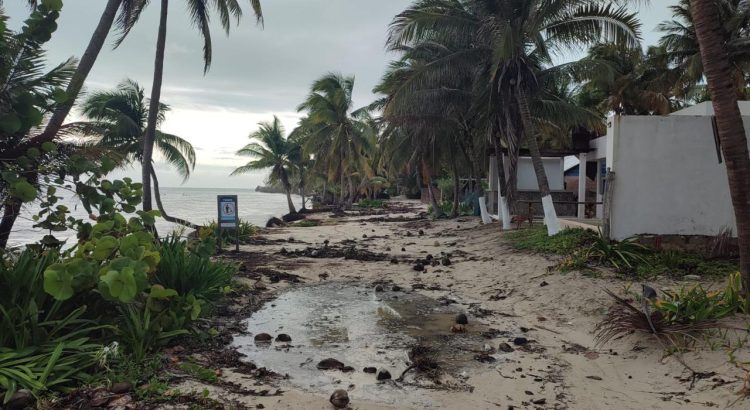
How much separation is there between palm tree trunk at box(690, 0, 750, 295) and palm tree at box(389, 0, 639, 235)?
544cm

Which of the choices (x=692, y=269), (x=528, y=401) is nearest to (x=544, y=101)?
(x=692, y=269)

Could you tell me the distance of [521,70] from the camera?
13.0 m

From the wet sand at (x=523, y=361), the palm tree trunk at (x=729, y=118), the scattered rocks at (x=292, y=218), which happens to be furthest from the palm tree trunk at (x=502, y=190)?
the scattered rocks at (x=292, y=218)

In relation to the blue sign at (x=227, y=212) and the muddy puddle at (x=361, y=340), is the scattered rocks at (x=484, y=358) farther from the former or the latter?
the blue sign at (x=227, y=212)

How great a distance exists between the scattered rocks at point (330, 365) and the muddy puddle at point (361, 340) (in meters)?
0.07

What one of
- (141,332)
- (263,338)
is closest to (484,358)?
(263,338)

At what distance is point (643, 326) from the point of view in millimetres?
5156

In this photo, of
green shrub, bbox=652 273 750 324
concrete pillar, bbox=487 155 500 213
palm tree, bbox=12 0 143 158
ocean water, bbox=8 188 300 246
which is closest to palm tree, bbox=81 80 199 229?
ocean water, bbox=8 188 300 246

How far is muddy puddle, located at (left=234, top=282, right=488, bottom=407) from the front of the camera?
4148 millimetres

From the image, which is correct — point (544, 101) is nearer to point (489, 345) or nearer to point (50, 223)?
point (489, 345)

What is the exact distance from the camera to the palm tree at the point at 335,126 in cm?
2988

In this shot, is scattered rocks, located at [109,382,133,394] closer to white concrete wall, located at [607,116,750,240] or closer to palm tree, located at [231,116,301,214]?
white concrete wall, located at [607,116,750,240]

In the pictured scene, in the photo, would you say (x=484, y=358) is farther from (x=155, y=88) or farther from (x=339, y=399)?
(x=155, y=88)

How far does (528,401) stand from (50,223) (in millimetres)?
4648
